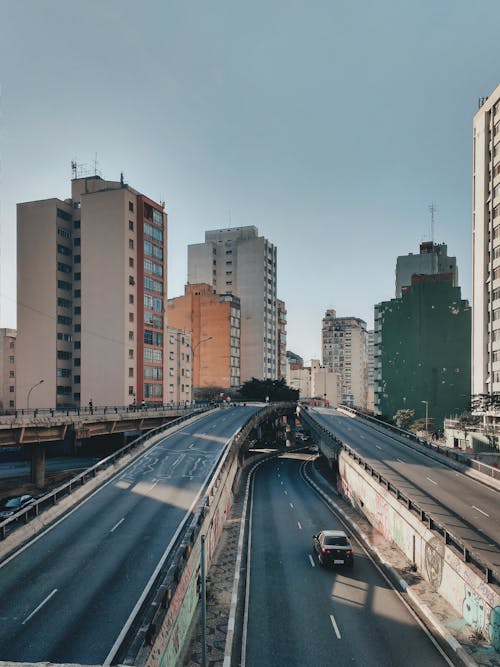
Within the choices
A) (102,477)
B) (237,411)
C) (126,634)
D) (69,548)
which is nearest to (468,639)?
(126,634)

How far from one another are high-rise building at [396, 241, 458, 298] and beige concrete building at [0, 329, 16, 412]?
127 meters

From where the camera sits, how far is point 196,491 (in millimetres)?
37500

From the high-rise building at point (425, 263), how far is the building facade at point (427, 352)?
44.1m

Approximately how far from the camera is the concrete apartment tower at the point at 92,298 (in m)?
96.7

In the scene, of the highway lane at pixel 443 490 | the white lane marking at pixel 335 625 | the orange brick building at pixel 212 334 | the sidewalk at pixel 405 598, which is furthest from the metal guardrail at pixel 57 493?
the orange brick building at pixel 212 334

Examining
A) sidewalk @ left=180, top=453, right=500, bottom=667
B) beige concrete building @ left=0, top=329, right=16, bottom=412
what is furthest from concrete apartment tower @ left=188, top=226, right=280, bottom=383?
sidewalk @ left=180, top=453, right=500, bottom=667

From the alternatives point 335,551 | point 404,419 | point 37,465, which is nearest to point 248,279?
point 404,419

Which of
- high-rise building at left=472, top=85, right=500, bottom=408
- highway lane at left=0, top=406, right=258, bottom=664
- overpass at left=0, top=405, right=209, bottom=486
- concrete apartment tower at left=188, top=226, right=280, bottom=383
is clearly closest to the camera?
highway lane at left=0, top=406, right=258, bottom=664

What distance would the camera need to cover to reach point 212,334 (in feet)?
499

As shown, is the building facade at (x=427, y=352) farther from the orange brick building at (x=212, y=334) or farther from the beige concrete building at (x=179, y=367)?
the beige concrete building at (x=179, y=367)

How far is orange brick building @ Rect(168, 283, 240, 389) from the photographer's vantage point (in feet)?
497

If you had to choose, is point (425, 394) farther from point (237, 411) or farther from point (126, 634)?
point (126, 634)

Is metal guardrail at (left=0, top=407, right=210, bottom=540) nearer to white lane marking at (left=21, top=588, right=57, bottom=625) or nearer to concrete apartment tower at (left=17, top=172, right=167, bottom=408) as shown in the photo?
white lane marking at (left=21, top=588, right=57, bottom=625)

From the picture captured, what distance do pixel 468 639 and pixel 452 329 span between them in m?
115
